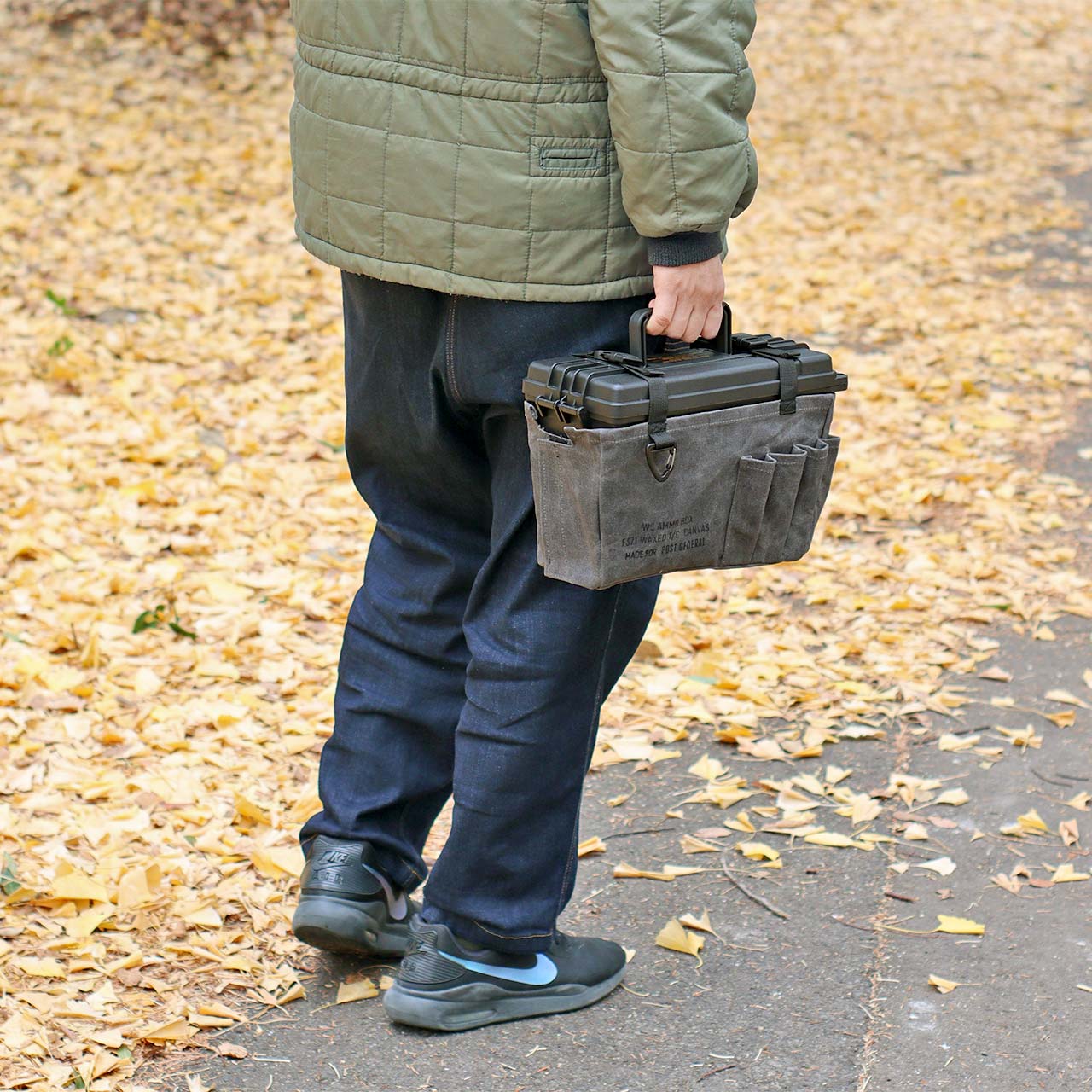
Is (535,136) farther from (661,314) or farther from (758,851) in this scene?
(758,851)

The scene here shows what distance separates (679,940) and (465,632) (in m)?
0.76

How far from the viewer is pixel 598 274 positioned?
80.1 inches

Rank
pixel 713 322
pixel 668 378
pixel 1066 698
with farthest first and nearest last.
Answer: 1. pixel 1066 698
2. pixel 713 322
3. pixel 668 378

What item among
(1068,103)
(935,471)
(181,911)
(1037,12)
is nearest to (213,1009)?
(181,911)

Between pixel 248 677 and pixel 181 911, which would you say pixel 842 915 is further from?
pixel 248 677

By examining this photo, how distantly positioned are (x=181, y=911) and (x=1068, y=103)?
10342 millimetres

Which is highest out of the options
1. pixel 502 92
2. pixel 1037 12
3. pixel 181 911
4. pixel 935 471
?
pixel 1037 12

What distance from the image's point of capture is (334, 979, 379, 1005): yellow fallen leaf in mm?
2461

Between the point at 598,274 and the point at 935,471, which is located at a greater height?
the point at 598,274

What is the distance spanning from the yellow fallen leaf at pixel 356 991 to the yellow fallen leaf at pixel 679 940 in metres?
0.52

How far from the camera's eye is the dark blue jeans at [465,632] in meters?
2.16

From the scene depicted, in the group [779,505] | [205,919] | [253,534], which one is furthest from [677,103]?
[253,534]

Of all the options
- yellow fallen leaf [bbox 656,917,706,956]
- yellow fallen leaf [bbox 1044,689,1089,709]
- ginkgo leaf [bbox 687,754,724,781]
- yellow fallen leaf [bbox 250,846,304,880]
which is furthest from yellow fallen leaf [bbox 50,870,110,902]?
yellow fallen leaf [bbox 1044,689,1089,709]

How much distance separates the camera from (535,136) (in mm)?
1979
